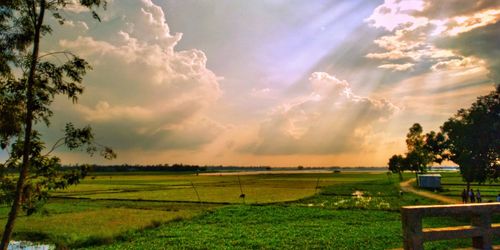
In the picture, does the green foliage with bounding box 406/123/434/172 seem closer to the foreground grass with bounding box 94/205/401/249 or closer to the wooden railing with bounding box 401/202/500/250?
the foreground grass with bounding box 94/205/401/249

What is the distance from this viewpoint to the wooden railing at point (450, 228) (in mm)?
9453

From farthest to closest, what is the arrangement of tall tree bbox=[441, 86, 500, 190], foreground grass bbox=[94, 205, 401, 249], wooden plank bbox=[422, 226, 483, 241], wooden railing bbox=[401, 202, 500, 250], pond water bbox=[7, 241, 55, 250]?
tall tree bbox=[441, 86, 500, 190]
pond water bbox=[7, 241, 55, 250]
foreground grass bbox=[94, 205, 401, 249]
wooden plank bbox=[422, 226, 483, 241]
wooden railing bbox=[401, 202, 500, 250]

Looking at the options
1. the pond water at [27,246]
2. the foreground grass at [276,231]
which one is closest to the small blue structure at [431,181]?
the foreground grass at [276,231]

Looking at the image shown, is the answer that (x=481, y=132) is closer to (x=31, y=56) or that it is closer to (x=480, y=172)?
(x=480, y=172)

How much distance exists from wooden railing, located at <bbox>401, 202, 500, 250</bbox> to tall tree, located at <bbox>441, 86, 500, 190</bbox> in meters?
31.9

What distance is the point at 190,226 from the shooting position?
2920 cm

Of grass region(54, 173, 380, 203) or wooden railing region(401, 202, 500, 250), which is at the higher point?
wooden railing region(401, 202, 500, 250)

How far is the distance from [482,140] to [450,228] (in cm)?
3285

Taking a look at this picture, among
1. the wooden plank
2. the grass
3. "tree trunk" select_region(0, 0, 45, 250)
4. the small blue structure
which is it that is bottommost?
the grass

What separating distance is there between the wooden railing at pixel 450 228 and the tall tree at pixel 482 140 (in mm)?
31895

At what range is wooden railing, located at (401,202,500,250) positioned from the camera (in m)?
9.45

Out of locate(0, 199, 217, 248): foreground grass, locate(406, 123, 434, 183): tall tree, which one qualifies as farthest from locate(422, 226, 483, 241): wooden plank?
locate(406, 123, 434, 183): tall tree

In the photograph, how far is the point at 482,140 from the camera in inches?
1483

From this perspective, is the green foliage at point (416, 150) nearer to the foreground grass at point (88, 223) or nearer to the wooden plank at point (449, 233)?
the foreground grass at point (88, 223)
